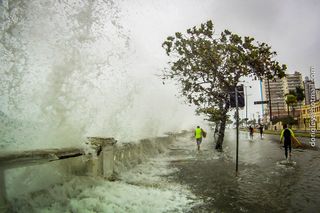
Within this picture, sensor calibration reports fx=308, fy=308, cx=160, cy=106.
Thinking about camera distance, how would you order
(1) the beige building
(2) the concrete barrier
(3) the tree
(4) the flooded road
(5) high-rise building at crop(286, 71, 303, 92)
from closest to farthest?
(2) the concrete barrier
(4) the flooded road
(3) the tree
(1) the beige building
(5) high-rise building at crop(286, 71, 303, 92)

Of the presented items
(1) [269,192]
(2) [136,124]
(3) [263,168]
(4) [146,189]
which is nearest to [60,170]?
(4) [146,189]

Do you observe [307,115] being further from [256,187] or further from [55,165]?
[55,165]

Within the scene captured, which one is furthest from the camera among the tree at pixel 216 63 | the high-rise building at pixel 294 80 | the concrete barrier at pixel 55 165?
the high-rise building at pixel 294 80

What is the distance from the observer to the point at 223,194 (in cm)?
714

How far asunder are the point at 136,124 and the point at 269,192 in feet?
52.7

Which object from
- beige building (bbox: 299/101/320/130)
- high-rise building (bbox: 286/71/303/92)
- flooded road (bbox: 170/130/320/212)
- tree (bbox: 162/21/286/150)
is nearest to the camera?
flooded road (bbox: 170/130/320/212)

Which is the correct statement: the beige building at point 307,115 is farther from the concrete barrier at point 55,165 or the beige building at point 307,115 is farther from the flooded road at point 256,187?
the concrete barrier at point 55,165

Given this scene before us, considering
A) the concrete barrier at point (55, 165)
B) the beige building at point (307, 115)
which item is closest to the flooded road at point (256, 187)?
the concrete barrier at point (55, 165)

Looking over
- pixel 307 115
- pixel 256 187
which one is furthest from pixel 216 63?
pixel 307 115

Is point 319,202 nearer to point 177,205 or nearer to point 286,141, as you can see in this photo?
point 177,205

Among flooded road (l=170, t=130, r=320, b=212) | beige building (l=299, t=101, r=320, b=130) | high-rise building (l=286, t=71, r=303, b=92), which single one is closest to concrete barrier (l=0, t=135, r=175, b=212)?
flooded road (l=170, t=130, r=320, b=212)

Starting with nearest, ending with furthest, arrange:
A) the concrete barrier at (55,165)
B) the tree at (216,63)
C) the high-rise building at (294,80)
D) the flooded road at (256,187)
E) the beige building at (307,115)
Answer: the concrete barrier at (55,165)
the flooded road at (256,187)
the tree at (216,63)
the beige building at (307,115)
the high-rise building at (294,80)

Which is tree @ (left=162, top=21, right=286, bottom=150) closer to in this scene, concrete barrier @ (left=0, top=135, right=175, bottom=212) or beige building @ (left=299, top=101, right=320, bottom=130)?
concrete barrier @ (left=0, top=135, right=175, bottom=212)

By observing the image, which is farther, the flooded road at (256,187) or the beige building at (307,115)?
the beige building at (307,115)
